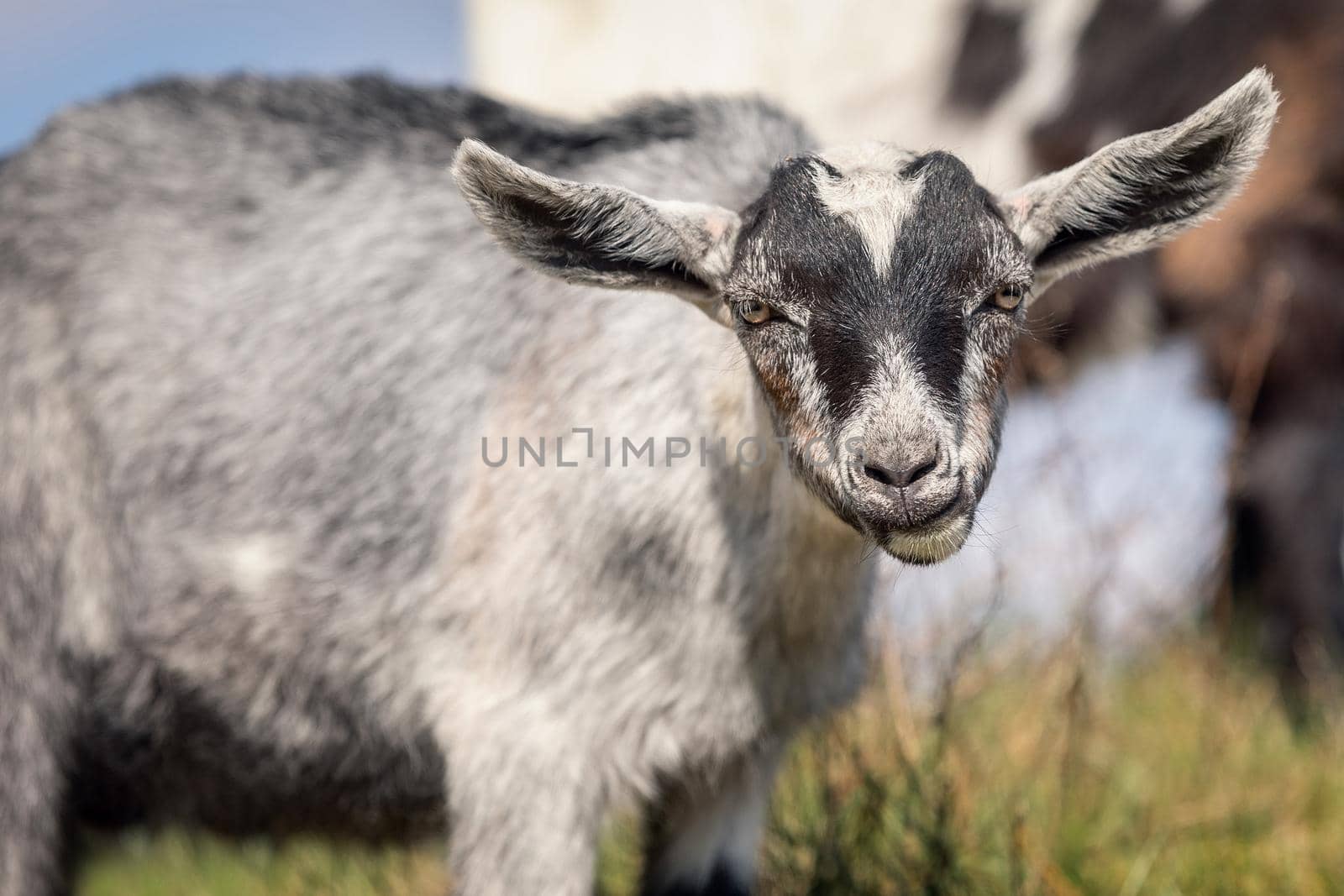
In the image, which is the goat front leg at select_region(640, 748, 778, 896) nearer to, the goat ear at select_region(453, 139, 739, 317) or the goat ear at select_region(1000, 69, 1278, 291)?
the goat ear at select_region(453, 139, 739, 317)

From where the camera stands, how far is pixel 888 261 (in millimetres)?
2420

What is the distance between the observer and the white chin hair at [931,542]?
2299mm

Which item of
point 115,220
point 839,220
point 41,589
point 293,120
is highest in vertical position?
point 293,120

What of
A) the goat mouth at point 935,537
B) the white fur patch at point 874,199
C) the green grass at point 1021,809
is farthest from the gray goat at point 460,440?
the green grass at point 1021,809

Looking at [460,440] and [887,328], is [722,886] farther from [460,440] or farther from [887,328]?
[887,328]

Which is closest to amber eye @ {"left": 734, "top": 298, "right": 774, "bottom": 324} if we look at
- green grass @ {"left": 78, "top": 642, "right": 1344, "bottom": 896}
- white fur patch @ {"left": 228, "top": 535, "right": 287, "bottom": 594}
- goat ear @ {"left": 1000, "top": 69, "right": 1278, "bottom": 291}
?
goat ear @ {"left": 1000, "top": 69, "right": 1278, "bottom": 291}

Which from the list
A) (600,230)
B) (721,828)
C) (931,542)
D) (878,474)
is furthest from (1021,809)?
(600,230)

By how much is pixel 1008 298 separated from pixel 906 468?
1.59 feet

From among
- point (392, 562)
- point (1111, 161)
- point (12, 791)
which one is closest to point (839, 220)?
point (1111, 161)

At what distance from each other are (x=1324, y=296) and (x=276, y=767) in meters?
4.10

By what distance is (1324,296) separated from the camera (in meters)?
5.25

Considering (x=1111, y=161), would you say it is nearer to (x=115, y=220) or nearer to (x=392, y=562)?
(x=392, y=562)

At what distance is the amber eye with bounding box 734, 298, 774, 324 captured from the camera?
2.53m

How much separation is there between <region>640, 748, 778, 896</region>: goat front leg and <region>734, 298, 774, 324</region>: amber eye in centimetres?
122
